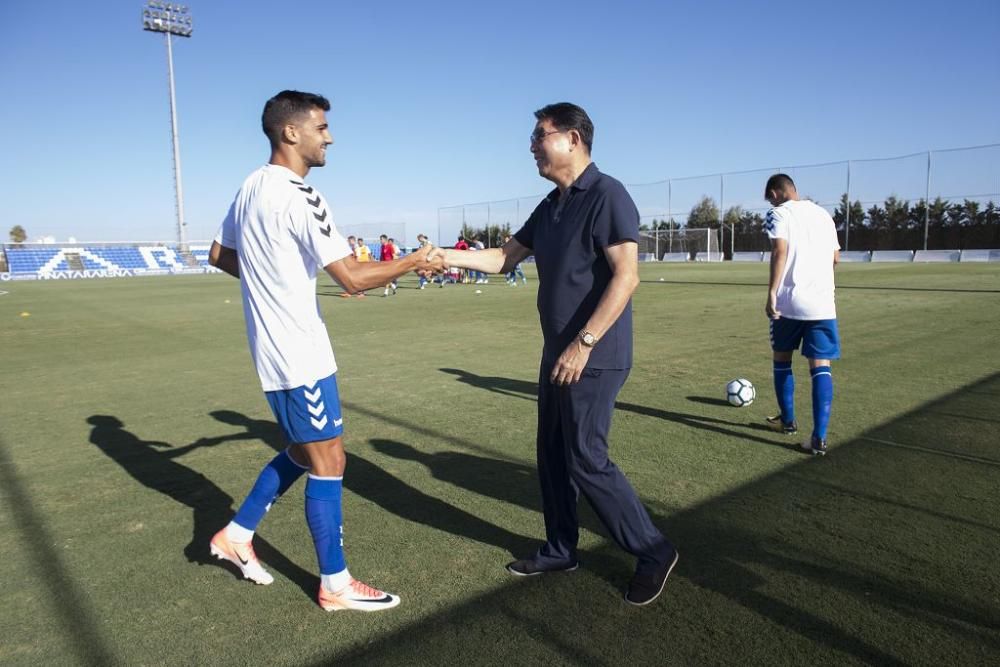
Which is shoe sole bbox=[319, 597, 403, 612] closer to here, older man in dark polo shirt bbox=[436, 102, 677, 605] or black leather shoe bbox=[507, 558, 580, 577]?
black leather shoe bbox=[507, 558, 580, 577]

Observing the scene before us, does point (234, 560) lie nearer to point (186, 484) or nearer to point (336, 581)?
point (336, 581)

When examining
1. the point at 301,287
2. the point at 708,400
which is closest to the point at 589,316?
the point at 301,287

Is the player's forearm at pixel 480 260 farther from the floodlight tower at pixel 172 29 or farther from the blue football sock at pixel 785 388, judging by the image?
the floodlight tower at pixel 172 29

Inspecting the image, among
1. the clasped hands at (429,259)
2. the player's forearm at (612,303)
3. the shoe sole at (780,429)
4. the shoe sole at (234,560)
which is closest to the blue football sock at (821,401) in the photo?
the shoe sole at (780,429)

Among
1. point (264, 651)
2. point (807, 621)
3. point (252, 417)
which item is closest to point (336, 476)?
point (264, 651)

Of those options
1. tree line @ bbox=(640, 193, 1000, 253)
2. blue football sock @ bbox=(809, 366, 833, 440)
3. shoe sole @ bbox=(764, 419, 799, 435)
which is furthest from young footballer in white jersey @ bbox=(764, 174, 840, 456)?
tree line @ bbox=(640, 193, 1000, 253)

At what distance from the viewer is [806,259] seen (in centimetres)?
488

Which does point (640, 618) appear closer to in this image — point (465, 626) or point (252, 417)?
point (465, 626)

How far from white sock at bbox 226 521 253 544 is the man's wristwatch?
182 centimetres

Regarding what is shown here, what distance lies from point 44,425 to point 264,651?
15.6 ft

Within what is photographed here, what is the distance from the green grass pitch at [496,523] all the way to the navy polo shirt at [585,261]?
113 cm

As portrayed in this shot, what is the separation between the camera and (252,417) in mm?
6176

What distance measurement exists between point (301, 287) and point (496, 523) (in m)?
1.81

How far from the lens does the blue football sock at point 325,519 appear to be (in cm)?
285
